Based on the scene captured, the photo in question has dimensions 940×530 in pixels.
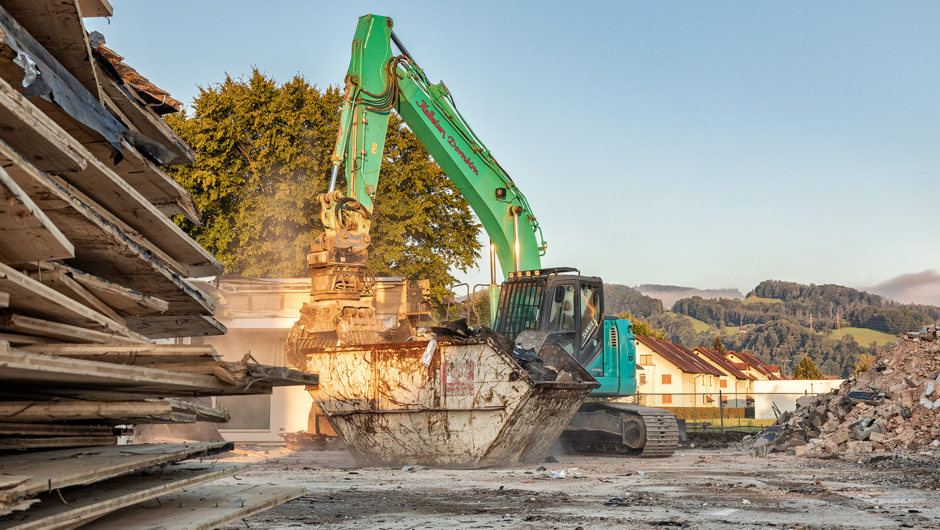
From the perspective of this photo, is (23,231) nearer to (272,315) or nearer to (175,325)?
(175,325)

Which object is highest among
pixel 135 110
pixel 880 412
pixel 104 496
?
pixel 135 110

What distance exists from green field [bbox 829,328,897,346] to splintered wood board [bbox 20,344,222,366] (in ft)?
632

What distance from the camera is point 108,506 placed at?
363cm

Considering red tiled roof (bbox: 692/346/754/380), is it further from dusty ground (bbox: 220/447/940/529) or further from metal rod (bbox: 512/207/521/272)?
dusty ground (bbox: 220/447/940/529)

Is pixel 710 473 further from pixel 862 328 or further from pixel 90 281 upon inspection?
pixel 862 328

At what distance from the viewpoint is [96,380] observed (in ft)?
10.7

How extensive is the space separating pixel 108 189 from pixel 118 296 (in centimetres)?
54

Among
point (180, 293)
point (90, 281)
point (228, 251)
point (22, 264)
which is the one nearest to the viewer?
point (22, 264)

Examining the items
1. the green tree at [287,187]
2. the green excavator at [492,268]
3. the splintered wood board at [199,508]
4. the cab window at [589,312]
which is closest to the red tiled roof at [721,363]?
the green tree at [287,187]

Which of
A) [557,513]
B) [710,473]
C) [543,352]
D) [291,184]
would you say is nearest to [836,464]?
[710,473]

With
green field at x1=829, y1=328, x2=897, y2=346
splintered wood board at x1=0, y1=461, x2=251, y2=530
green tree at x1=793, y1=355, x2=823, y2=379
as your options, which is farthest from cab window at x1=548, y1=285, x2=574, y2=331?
green field at x1=829, y1=328, x2=897, y2=346

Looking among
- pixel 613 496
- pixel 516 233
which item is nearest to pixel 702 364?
pixel 516 233

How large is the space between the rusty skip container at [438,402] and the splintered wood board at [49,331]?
294 inches

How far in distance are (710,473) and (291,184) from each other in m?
19.5
